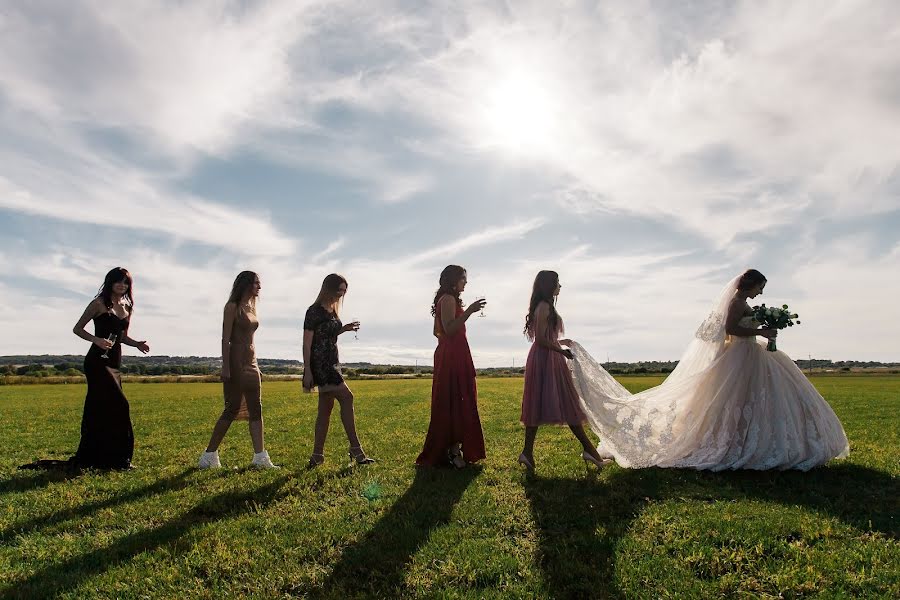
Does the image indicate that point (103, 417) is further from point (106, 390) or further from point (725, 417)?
point (725, 417)

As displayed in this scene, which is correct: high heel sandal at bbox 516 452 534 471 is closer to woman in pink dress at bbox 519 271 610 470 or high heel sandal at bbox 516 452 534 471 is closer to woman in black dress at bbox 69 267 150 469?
woman in pink dress at bbox 519 271 610 470

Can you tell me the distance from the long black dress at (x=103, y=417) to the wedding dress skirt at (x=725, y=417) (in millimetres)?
7367

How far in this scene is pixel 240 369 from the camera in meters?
9.66

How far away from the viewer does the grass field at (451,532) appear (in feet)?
15.7

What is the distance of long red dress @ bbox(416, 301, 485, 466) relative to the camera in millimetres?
9453

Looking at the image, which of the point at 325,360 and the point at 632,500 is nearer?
the point at 632,500

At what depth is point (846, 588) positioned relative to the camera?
15.2 ft

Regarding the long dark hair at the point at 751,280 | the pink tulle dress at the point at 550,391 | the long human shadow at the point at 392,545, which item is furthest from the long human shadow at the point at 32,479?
the long dark hair at the point at 751,280

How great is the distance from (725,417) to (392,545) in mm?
5873

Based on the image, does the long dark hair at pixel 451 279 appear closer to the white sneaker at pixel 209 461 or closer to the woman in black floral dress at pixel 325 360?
the woman in black floral dress at pixel 325 360

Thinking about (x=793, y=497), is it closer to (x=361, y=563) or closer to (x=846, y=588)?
(x=846, y=588)

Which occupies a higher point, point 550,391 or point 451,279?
point 451,279

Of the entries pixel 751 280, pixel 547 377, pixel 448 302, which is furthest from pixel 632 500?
pixel 751 280

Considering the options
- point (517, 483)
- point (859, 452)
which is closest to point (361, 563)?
point (517, 483)
